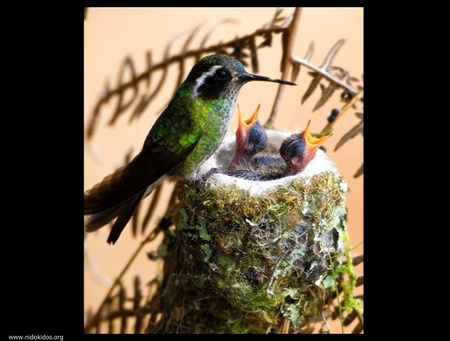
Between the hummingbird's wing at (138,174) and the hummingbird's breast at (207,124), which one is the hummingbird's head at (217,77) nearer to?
the hummingbird's breast at (207,124)

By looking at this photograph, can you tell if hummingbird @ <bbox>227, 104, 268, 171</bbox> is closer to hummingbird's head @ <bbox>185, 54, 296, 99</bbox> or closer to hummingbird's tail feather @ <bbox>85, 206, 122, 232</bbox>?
hummingbird's head @ <bbox>185, 54, 296, 99</bbox>

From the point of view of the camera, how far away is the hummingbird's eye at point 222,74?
195 centimetres

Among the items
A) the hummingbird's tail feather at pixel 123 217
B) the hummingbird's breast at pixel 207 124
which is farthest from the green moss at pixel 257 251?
the hummingbird's tail feather at pixel 123 217

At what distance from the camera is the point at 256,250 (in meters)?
2.00

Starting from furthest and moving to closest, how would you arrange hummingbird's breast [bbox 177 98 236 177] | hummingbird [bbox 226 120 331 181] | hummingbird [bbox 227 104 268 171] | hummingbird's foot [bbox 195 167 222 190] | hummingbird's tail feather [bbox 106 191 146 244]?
hummingbird [bbox 227 104 268 171] → hummingbird [bbox 226 120 331 181] → hummingbird's foot [bbox 195 167 222 190] → hummingbird's breast [bbox 177 98 236 177] → hummingbird's tail feather [bbox 106 191 146 244]

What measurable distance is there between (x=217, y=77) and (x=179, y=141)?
0.25 meters

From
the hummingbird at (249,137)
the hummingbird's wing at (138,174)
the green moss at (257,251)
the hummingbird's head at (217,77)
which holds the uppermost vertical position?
the hummingbird's head at (217,77)

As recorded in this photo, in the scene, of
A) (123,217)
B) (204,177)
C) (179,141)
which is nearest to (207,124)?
(179,141)

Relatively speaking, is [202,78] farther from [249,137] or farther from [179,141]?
[249,137]

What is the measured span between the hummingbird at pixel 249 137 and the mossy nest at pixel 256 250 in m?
0.34

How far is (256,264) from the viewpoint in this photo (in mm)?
2002

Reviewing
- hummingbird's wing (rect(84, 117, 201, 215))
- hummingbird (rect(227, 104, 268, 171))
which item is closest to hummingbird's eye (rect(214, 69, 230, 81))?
hummingbird's wing (rect(84, 117, 201, 215))

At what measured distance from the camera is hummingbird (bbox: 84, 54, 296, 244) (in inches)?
73.7
